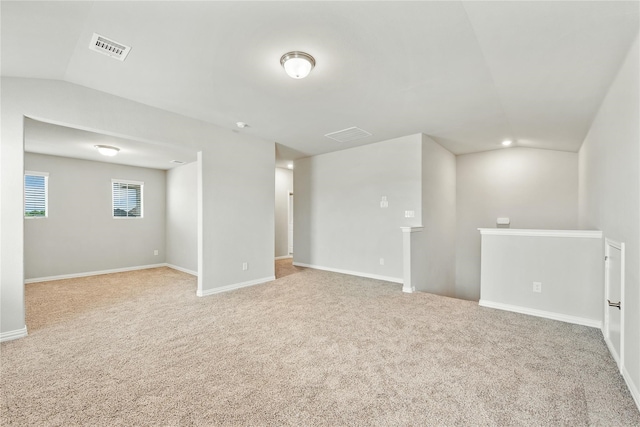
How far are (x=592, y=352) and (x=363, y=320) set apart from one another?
2.07m

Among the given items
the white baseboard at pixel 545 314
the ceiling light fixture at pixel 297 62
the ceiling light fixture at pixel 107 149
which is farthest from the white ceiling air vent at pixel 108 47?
the white baseboard at pixel 545 314

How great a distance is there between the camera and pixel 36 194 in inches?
209

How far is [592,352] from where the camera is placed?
2455 millimetres

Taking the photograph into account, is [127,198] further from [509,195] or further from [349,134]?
[509,195]

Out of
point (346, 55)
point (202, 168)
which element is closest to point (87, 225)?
point (202, 168)

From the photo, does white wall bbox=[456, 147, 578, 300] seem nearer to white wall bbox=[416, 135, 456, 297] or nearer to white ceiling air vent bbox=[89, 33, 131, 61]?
Answer: white wall bbox=[416, 135, 456, 297]

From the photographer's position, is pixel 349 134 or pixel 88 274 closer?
pixel 349 134

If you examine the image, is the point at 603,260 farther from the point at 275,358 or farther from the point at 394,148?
the point at 275,358

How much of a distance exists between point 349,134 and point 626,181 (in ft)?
11.4

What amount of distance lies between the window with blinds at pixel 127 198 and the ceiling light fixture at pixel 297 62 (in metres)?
5.81

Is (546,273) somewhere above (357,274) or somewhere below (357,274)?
above

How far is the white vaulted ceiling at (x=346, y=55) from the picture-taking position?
1.89 m

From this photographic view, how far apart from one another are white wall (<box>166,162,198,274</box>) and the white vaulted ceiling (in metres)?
2.62

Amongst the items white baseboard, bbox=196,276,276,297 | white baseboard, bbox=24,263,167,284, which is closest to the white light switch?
white baseboard, bbox=196,276,276,297
